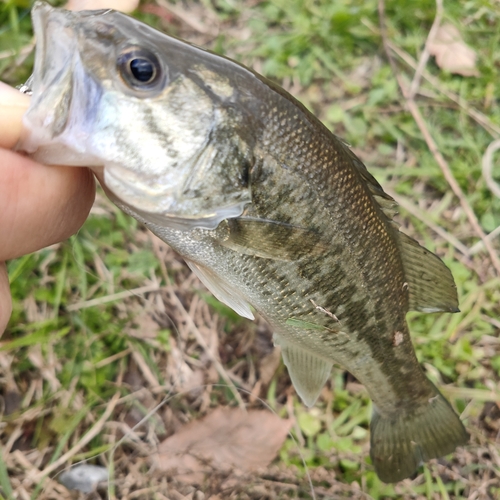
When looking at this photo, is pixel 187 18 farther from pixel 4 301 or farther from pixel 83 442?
pixel 83 442

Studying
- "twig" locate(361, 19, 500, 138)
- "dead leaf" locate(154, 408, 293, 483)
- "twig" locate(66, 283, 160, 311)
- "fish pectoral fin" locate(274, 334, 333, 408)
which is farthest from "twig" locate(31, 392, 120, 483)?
"twig" locate(361, 19, 500, 138)

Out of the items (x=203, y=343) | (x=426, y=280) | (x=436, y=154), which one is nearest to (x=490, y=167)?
(x=436, y=154)

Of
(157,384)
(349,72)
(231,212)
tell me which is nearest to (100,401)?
(157,384)

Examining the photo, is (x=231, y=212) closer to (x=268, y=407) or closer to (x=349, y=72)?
(x=268, y=407)

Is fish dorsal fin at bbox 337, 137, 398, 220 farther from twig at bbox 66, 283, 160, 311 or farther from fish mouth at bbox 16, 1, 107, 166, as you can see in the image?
twig at bbox 66, 283, 160, 311

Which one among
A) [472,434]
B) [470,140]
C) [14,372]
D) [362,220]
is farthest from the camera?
[470,140]

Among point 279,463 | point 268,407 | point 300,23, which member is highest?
point 300,23

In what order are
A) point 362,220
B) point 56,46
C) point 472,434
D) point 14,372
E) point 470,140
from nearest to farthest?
point 56,46 → point 362,220 → point 14,372 → point 472,434 → point 470,140
